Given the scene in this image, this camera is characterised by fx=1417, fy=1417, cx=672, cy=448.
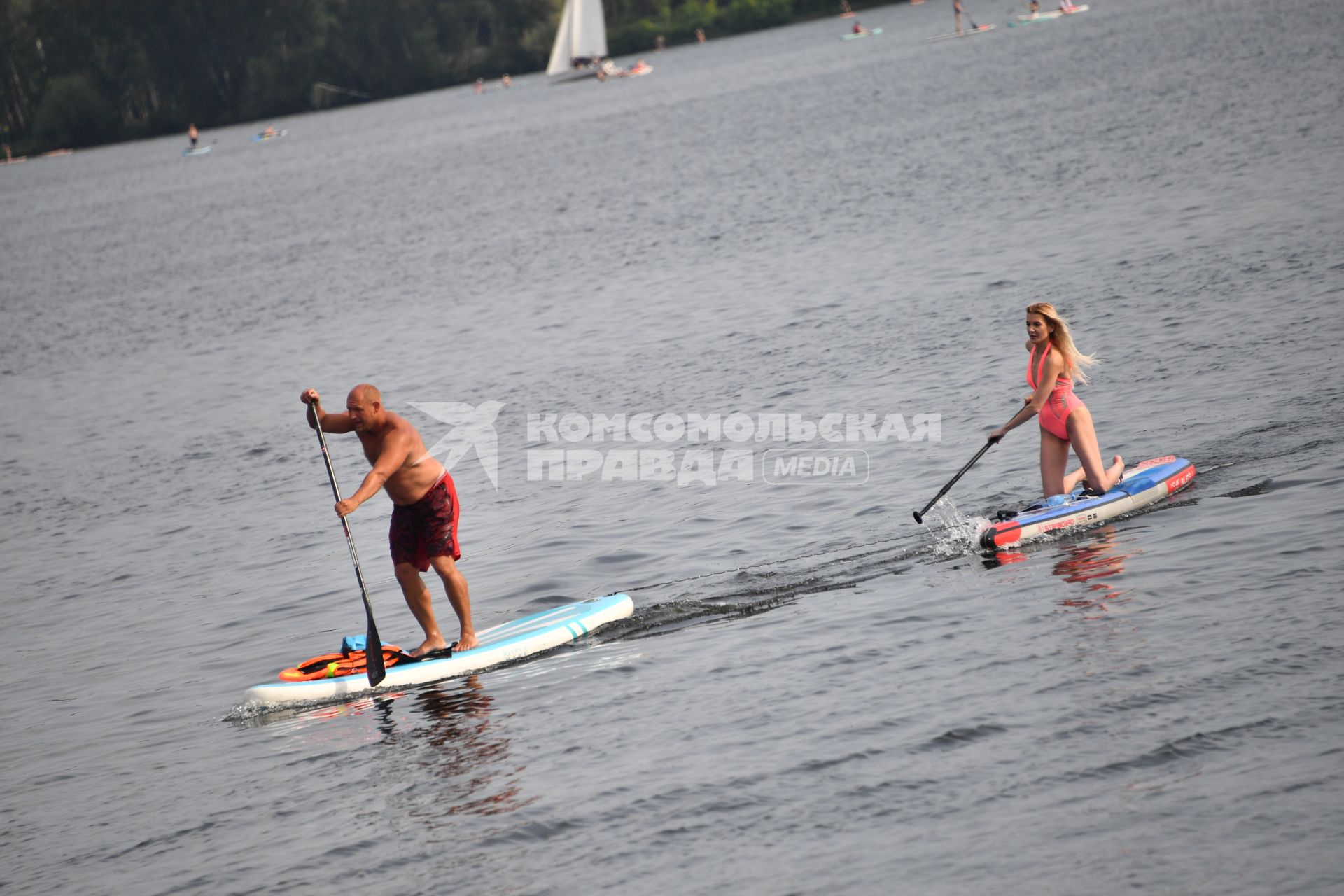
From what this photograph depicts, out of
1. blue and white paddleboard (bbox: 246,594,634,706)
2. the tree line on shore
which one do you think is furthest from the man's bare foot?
the tree line on shore

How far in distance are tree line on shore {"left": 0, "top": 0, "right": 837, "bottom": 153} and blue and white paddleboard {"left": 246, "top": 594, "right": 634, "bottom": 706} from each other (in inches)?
4636

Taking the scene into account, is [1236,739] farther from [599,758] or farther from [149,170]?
[149,170]

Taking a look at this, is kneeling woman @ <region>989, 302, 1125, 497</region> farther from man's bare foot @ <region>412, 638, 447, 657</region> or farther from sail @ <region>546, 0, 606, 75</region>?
sail @ <region>546, 0, 606, 75</region>

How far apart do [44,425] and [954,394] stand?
16639mm

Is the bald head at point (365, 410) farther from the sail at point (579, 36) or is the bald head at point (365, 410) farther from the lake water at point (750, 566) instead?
the sail at point (579, 36)

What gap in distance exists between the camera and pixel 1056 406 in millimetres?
11750

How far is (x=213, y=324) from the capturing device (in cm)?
3362

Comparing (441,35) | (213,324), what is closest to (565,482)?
(213,324)

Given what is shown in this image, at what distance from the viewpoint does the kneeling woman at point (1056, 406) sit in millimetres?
11688

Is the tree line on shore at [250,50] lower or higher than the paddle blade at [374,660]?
higher

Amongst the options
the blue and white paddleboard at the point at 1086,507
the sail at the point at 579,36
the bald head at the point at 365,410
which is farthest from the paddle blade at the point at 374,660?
the sail at the point at 579,36

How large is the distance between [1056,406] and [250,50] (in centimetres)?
12665

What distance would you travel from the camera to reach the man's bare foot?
11203 mm

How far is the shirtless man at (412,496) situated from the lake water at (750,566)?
852mm
